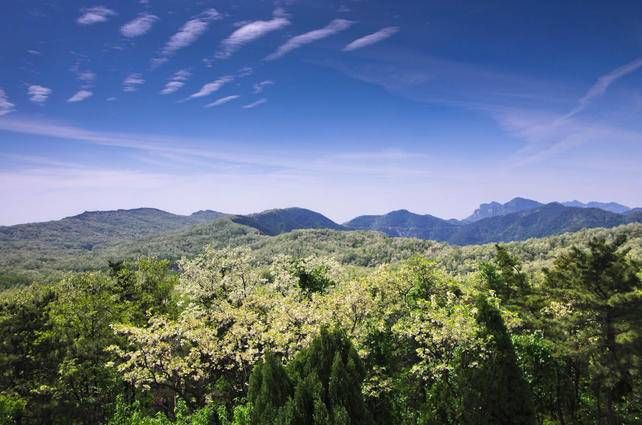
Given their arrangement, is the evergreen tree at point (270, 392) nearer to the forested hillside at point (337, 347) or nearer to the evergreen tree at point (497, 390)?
the forested hillside at point (337, 347)

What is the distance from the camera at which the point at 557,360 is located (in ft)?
90.1

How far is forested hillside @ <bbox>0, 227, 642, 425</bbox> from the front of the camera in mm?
18297

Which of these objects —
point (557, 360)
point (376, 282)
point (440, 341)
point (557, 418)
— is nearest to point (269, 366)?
point (440, 341)

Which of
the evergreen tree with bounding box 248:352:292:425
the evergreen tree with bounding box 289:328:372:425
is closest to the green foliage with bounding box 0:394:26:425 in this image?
the evergreen tree with bounding box 248:352:292:425

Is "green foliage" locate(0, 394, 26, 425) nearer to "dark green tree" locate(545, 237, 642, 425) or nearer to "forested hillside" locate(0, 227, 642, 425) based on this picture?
"forested hillside" locate(0, 227, 642, 425)

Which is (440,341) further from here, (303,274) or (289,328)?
(303,274)

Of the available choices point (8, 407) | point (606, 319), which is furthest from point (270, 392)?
point (8, 407)

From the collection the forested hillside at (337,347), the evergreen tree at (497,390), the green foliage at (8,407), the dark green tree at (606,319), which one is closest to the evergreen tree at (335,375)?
the forested hillside at (337,347)

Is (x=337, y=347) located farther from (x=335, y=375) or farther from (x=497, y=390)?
(x=497, y=390)

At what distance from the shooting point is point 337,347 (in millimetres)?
18625

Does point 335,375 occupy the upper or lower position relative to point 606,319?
lower

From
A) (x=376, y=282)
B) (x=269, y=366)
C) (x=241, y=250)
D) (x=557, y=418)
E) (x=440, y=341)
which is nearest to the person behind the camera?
(x=269, y=366)

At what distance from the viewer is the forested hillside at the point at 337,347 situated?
1830cm

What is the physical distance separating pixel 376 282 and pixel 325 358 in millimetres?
15049
